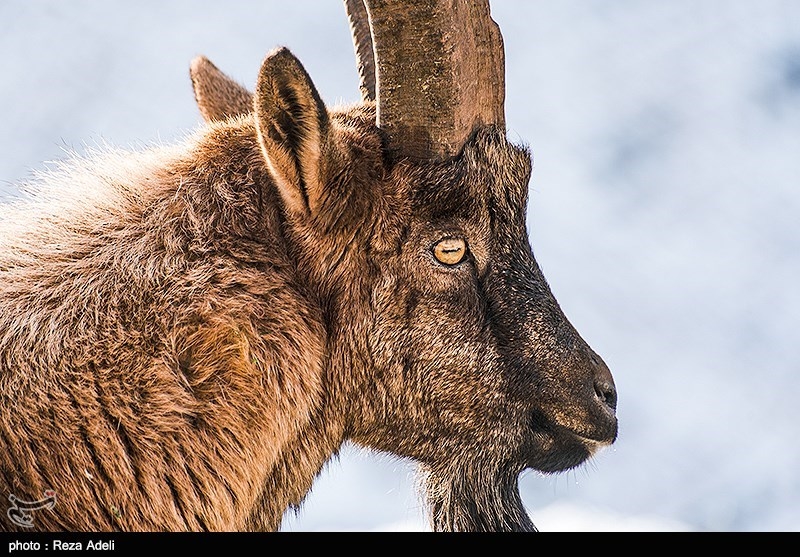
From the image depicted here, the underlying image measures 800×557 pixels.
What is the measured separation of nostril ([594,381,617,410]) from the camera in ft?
16.1

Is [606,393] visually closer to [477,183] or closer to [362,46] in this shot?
[477,183]

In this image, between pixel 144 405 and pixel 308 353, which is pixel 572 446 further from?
pixel 144 405

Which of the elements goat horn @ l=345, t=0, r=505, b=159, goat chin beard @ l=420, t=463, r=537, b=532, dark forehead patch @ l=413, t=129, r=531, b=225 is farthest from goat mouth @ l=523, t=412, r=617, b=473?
goat horn @ l=345, t=0, r=505, b=159

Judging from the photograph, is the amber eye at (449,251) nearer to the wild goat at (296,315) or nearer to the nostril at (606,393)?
the wild goat at (296,315)

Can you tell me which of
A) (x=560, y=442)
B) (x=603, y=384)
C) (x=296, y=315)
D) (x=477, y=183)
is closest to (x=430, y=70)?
(x=477, y=183)

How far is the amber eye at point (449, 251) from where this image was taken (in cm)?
472

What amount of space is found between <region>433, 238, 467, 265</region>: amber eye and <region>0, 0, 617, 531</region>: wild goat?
0.01 meters

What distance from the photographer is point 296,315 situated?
4.47 meters

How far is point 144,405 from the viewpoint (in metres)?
4.05

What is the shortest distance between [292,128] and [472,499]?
197cm

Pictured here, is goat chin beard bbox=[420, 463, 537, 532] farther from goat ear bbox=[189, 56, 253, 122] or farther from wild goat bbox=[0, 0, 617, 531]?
goat ear bbox=[189, 56, 253, 122]

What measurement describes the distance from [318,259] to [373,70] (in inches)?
65.3

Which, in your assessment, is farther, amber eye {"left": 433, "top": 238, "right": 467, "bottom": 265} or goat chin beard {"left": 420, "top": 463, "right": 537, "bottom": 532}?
goat chin beard {"left": 420, "top": 463, "right": 537, "bottom": 532}
